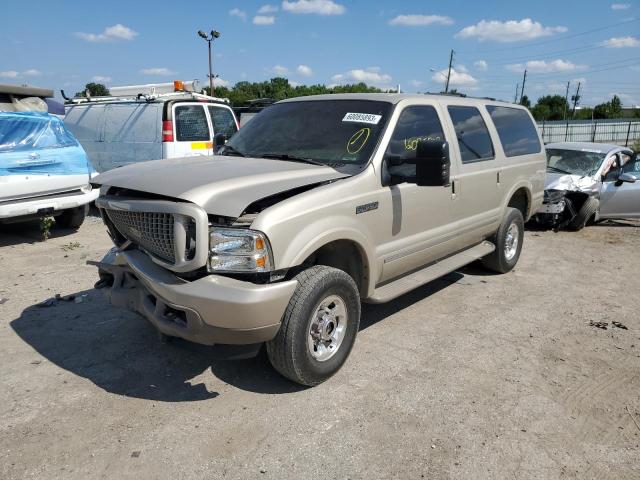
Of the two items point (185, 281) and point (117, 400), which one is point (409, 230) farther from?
point (117, 400)

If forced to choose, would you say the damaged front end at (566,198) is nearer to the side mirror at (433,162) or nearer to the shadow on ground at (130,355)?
the shadow on ground at (130,355)

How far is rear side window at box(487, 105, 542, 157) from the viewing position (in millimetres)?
5746

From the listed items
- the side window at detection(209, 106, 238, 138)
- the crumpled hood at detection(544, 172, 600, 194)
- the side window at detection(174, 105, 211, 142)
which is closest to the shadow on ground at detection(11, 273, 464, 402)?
the side window at detection(174, 105, 211, 142)

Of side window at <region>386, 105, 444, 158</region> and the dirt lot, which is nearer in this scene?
the dirt lot

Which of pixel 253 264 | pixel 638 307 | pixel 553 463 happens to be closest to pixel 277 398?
pixel 253 264

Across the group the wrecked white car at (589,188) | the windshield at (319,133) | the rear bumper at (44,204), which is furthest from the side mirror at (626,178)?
the rear bumper at (44,204)

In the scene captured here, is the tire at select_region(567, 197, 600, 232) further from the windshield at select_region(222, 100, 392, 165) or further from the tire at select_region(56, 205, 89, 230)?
the tire at select_region(56, 205, 89, 230)

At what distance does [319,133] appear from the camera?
13.8 feet

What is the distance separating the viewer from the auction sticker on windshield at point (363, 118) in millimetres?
4090

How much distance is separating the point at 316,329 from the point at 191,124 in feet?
21.4

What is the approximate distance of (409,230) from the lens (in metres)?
4.23

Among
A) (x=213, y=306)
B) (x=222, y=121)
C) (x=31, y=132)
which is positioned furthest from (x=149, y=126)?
(x=213, y=306)

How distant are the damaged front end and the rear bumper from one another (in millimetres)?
7122

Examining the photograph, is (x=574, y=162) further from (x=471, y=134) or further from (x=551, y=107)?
(x=551, y=107)
